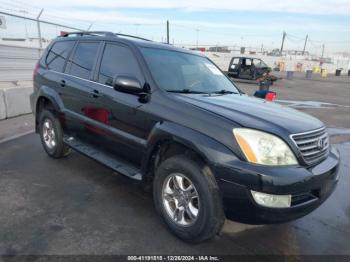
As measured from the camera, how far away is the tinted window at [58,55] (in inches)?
200

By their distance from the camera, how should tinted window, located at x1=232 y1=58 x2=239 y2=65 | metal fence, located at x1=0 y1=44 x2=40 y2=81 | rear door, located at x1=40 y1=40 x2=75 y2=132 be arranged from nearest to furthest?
1. rear door, located at x1=40 y1=40 x2=75 y2=132
2. metal fence, located at x1=0 y1=44 x2=40 y2=81
3. tinted window, located at x1=232 y1=58 x2=239 y2=65

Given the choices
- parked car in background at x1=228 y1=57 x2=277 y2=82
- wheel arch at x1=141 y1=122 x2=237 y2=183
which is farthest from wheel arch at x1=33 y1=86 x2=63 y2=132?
parked car in background at x1=228 y1=57 x2=277 y2=82

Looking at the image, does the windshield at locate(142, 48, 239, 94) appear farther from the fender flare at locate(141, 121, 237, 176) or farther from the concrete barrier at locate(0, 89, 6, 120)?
the concrete barrier at locate(0, 89, 6, 120)

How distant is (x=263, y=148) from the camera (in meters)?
2.79

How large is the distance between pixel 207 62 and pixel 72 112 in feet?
6.72

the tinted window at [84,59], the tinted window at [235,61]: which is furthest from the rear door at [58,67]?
the tinted window at [235,61]

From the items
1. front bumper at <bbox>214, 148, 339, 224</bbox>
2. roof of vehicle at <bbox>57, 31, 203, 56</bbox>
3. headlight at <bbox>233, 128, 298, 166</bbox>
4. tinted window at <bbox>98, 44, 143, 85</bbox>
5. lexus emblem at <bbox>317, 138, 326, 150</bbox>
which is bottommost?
front bumper at <bbox>214, 148, 339, 224</bbox>

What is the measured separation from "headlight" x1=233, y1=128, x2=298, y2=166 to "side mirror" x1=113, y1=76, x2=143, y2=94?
1.20 meters

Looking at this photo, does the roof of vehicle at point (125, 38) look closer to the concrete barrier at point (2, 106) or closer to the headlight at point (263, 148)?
the headlight at point (263, 148)

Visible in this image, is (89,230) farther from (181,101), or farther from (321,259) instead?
(321,259)

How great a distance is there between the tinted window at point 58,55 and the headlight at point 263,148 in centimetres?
330

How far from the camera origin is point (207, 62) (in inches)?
188

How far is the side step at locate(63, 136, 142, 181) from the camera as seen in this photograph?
12.3ft

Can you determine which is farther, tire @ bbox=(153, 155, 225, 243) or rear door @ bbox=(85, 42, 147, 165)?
rear door @ bbox=(85, 42, 147, 165)
